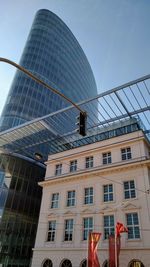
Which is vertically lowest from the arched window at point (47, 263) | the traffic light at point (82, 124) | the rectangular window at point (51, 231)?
the arched window at point (47, 263)

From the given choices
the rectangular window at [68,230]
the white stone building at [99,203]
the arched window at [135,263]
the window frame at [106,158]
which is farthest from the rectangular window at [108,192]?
the arched window at [135,263]

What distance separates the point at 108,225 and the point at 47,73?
6513 cm

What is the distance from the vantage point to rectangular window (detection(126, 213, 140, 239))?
24128 millimetres

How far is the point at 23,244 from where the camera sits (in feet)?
131

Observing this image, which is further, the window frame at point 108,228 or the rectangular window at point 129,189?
the rectangular window at point 129,189

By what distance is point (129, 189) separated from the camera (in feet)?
88.7

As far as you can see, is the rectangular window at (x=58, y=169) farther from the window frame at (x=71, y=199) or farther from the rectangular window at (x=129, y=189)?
the rectangular window at (x=129, y=189)

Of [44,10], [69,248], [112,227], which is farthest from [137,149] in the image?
[44,10]

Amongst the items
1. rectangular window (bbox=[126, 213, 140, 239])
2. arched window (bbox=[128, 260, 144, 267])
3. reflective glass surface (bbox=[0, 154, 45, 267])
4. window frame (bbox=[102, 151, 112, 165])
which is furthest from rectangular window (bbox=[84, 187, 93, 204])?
reflective glass surface (bbox=[0, 154, 45, 267])

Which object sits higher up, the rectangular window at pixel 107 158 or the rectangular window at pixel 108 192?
the rectangular window at pixel 107 158

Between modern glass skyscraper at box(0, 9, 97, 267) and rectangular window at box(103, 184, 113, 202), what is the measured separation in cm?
1998

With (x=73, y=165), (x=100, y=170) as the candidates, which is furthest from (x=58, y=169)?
(x=100, y=170)

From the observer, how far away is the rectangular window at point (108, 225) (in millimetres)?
25875

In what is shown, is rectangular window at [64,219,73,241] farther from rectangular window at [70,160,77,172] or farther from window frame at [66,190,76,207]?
rectangular window at [70,160,77,172]
